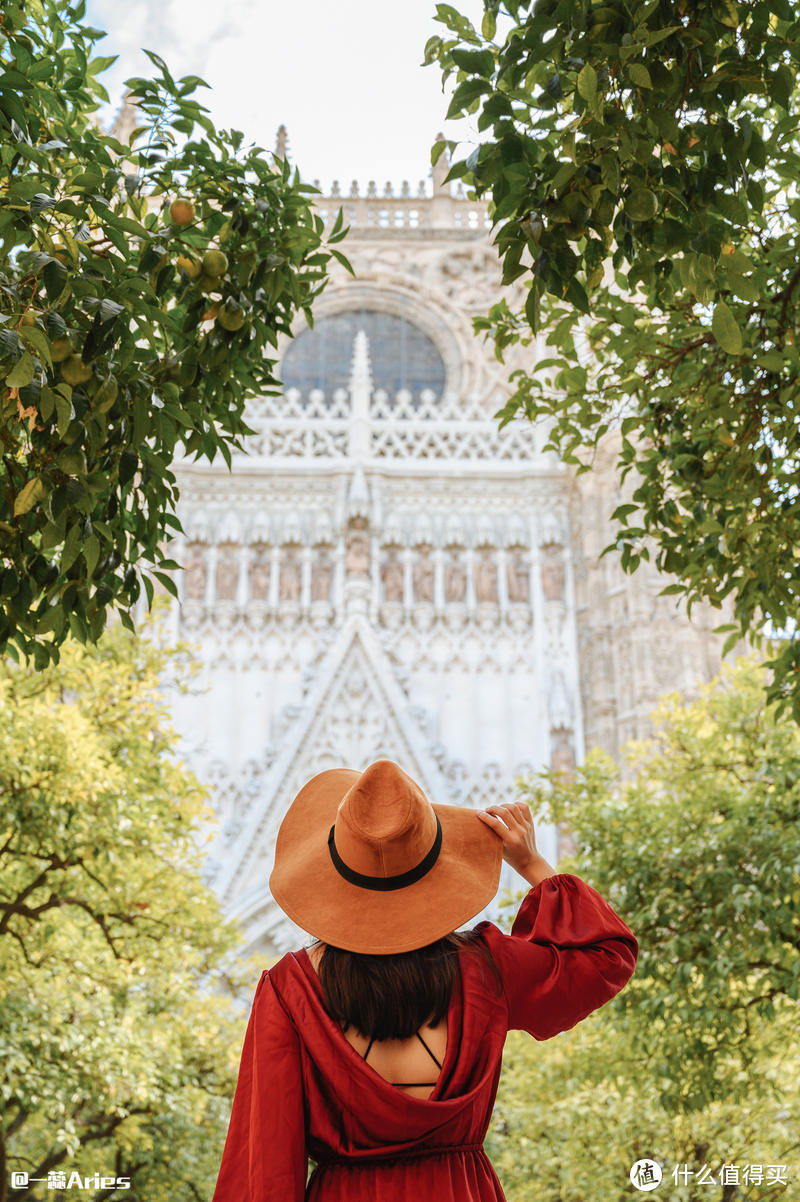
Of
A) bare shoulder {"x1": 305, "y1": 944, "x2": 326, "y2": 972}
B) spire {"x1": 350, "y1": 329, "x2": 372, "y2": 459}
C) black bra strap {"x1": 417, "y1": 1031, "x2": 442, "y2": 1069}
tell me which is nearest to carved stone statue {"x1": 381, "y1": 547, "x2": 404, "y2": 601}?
spire {"x1": 350, "y1": 329, "x2": 372, "y2": 459}

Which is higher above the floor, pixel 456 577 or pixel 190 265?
pixel 456 577

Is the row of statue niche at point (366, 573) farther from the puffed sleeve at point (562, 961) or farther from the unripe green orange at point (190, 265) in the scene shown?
the puffed sleeve at point (562, 961)

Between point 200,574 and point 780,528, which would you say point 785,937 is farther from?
point 200,574

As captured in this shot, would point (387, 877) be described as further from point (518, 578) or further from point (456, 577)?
point (518, 578)

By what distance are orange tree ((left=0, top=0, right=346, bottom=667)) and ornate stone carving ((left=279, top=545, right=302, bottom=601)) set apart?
12175mm

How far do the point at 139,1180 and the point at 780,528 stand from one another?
8.60 meters

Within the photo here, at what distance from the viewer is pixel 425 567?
16781 mm

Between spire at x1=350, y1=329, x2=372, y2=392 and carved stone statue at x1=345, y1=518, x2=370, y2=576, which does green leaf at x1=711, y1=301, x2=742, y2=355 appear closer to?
carved stone statue at x1=345, y1=518, x2=370, y2=576

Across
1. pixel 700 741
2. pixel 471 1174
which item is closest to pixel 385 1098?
pixel 471 1174

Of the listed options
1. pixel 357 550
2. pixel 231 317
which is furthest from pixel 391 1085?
pixel 357 550

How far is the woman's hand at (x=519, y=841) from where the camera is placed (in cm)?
225

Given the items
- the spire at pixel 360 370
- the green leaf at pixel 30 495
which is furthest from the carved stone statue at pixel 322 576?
the green leaf at pixel 30 495

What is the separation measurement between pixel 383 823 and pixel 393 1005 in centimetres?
33

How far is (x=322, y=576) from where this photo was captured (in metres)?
16.7
